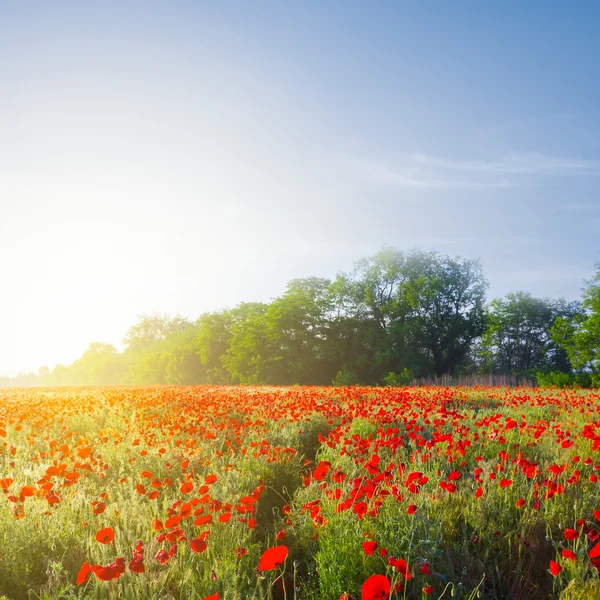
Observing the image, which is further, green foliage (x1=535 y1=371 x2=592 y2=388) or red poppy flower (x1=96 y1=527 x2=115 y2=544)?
green foliage (x1=535 y1=371 x2=592 y2=388)

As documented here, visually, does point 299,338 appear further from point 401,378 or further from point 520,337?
point 520,337

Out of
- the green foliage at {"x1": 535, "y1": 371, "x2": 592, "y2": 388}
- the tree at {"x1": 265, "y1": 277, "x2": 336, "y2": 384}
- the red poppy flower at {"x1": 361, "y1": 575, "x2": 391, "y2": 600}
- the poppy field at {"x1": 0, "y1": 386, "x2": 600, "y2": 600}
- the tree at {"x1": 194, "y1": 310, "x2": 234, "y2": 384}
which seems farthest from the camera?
the tree at {"x1": 194, "y1": 310, "x2": 234, "y2": 384}

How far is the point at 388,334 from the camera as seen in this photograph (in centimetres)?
4019

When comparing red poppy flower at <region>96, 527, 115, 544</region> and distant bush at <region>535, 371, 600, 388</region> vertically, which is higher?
red poppy flower at <region>96, 527, 115, 544</region>

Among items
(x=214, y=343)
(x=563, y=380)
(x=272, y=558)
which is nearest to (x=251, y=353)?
(x=214, y=343)

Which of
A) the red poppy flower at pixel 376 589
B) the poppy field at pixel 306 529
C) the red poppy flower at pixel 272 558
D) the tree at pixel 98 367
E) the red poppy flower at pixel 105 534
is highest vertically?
the red poppy flower at pixel 272 558

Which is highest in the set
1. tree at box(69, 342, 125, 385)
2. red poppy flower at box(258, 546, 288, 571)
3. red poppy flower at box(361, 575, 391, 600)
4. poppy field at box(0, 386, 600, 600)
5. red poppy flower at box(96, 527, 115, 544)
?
red poppy flower at box(258, 546, 288, 571)

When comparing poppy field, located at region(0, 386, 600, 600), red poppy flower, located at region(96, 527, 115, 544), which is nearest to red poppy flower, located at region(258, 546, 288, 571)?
poppy field, located at region(0, 386, 600, 600)

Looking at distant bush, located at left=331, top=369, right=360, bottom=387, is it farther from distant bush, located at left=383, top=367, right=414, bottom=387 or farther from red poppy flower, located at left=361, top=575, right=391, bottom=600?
red poppy flower, located at left=361, top=575, right=391, bottom=600

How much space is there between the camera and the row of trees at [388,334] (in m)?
39.5

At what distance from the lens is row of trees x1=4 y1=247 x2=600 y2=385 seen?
39.5 m

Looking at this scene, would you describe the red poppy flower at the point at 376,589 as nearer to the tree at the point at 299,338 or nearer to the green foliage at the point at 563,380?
the green foliage at the point at 563,380

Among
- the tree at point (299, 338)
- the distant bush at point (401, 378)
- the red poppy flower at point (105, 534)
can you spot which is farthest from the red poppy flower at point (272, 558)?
the tree at point (299, 338)

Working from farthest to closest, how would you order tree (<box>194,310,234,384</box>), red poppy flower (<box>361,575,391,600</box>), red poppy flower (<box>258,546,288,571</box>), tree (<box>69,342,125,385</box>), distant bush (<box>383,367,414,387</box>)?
1. tree (<box>69,342,125,385</box>)
2. tree (<box>194,310,234,384</box>)
3. distant bush (<box>383,367,414,387</box>)
4. red poppy flower (<box>258,546,288,571</box>)
5. red poppy flower (<box>361,575,391,600</box>)
